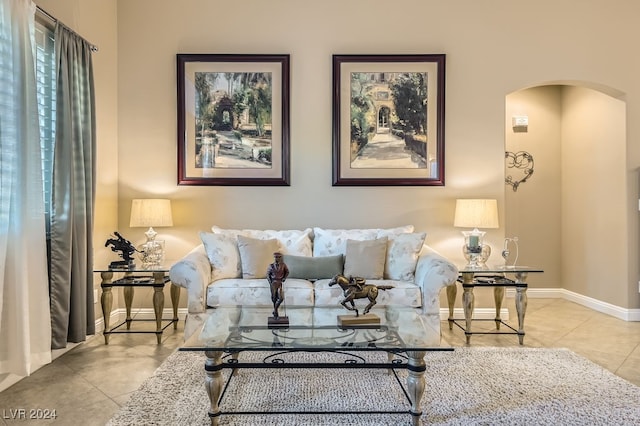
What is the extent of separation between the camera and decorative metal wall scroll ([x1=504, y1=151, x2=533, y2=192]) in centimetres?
575

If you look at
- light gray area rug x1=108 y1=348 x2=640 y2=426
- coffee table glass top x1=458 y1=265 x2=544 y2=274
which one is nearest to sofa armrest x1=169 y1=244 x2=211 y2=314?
light gray area rug x1=108 y1=348 x2=640 y2=426

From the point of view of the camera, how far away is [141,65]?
468cm

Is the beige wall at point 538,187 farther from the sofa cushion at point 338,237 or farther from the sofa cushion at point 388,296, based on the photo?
the sofa cushion at point 388,296

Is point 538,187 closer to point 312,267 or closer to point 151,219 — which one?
point 312,267

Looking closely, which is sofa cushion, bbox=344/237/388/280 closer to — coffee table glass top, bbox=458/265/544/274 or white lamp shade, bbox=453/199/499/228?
coffee table glass top, bbox=458/265/544/274

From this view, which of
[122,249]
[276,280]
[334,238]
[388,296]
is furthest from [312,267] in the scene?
[122,249]

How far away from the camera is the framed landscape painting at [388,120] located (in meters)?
4.70

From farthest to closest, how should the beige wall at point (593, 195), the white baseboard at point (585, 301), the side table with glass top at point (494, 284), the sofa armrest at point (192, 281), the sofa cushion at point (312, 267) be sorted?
the beige wall at point (593, 195) < the white baseboard at point (585, 301) < the sofa cushion at point (312, 267) < the side table with glass top at point (494, 284) < the sofa armrest at point (192, 281)

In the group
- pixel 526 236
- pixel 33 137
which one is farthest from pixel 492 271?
pixel 33 137

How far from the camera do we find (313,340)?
2430 millimetres

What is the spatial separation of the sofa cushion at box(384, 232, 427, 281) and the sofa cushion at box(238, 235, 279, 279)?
1.07m

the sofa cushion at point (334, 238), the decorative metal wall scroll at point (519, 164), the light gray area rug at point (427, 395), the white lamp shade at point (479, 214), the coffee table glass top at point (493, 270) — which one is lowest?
the light gray area rug at point (427, 395)

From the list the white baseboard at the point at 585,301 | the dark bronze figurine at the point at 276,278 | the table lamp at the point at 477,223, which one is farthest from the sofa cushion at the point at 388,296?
the white baseboard at the point at 585,301

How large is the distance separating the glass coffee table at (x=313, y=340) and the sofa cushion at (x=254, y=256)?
1015 millimetres
